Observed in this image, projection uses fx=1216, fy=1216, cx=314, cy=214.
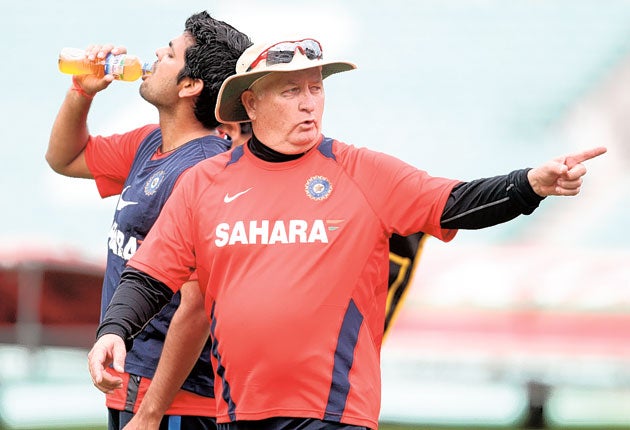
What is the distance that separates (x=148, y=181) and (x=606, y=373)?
28.4 feet

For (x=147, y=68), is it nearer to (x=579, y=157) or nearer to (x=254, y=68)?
(x=254, y=68)

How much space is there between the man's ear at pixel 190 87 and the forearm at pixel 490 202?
1.31 meters

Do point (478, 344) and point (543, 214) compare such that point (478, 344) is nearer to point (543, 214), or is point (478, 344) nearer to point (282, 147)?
point (543, 214)

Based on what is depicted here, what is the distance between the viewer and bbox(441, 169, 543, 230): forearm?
3.31m

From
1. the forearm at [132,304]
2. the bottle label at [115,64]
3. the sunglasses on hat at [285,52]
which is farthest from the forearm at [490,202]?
the bottle label at [115,64]

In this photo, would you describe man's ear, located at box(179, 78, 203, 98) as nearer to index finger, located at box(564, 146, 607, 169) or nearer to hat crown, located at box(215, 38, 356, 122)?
hat crown, located at box(215, 38, 356, 122)

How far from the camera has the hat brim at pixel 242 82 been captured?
367 cm

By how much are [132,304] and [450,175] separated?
1184 centimetres

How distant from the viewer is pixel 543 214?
15.1m

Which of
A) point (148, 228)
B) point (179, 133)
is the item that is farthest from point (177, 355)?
point (179, 133)

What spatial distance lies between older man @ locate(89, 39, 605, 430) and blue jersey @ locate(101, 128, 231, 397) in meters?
0.49

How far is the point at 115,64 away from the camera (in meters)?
4.65

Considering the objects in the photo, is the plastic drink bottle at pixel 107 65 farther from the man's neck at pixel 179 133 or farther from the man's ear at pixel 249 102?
the man's ear at pixel 249 102

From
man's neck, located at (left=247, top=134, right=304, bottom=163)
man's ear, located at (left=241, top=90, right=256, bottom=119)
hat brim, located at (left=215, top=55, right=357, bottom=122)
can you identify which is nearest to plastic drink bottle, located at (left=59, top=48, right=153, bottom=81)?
hat brim, located at (left=215, top=55, right=357, bottom=122)
